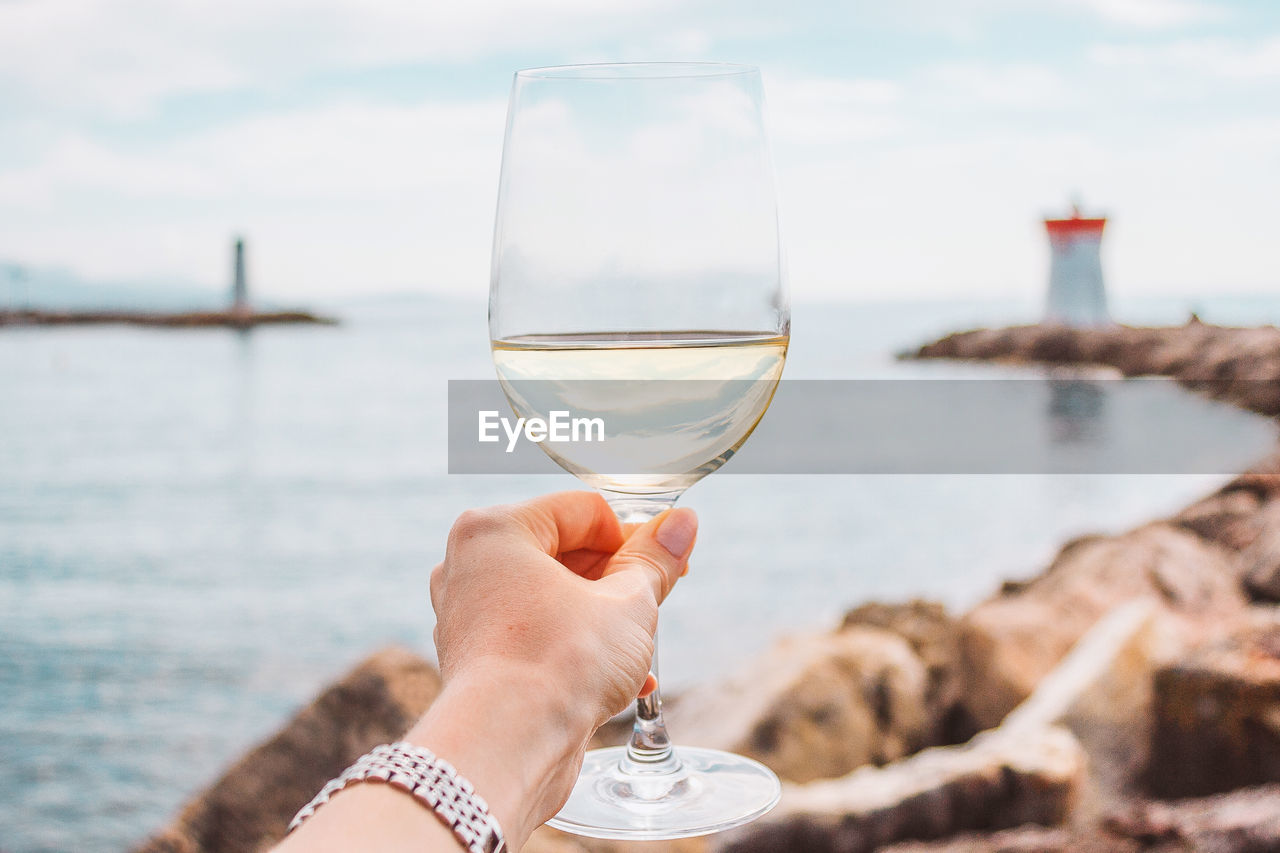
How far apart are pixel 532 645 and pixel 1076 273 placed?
106 ft

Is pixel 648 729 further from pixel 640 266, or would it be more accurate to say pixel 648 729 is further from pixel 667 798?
pixel 640 266

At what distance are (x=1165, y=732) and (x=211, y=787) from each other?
2877 millimetres

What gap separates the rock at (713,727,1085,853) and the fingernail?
84.2 inches

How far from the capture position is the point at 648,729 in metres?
0.95

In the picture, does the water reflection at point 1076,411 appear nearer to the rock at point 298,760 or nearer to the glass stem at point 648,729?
the rock at point 298,760

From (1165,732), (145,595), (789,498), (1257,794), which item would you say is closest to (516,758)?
(1257,794)

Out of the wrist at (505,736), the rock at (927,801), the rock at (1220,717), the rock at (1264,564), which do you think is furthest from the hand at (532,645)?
the rock at (1264,564)

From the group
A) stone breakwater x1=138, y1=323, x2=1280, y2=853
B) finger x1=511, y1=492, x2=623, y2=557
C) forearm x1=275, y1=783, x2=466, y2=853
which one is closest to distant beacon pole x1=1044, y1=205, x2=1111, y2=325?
stone breakwater x1=138, y1=323, x2=1280, y2=853

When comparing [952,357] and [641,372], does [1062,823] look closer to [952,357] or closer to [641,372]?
[641,372]

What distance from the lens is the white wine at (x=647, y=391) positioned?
81 centimetres

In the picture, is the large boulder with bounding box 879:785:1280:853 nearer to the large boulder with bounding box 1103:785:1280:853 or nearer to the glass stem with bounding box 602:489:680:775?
the large boulder with bounding box 1103:785:1280:853

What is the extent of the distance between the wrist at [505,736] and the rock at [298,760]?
5.05ft

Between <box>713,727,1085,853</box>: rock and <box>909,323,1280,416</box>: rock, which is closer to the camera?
<box>713,727,1085,853</box>: rock

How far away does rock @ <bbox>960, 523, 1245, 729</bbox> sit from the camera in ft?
14.2
